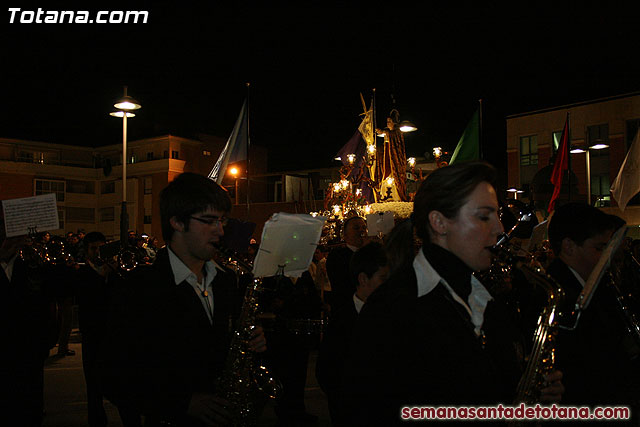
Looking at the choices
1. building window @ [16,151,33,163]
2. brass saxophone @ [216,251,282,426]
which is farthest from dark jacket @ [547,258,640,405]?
building window @ [16,151,33,163]

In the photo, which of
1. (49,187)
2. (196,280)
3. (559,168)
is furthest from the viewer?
(49,187)

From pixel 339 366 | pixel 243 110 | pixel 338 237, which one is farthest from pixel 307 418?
pixel 243 110

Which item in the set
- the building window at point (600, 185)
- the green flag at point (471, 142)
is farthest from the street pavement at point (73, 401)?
the building window at point (600, 185)

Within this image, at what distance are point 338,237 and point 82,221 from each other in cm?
4787

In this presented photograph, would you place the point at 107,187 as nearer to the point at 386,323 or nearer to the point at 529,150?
the point at 529,150

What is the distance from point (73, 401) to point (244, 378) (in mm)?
5474

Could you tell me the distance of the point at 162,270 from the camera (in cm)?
313

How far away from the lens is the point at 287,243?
3.46 metres

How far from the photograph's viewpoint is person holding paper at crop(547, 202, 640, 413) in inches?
129

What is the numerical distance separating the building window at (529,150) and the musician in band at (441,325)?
37.3 meters

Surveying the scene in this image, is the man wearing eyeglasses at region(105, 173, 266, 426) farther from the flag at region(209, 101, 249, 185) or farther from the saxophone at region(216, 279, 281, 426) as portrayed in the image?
the flag at region(209, 101, 249, 185)

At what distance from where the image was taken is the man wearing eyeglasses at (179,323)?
9.43 ft

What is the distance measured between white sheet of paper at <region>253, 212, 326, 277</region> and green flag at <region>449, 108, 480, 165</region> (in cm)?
1311

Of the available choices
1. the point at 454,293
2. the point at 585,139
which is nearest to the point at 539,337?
the point at 454,293
